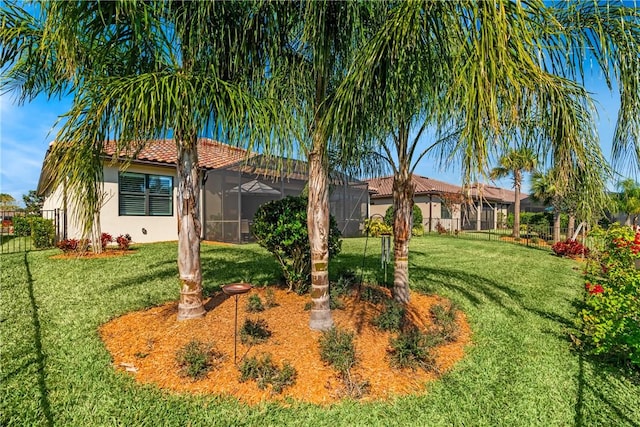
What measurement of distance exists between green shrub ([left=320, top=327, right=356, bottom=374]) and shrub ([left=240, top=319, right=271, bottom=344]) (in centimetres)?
81

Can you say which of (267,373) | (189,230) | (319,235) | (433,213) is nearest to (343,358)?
(267,373)

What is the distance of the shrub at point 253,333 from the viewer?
422 cm

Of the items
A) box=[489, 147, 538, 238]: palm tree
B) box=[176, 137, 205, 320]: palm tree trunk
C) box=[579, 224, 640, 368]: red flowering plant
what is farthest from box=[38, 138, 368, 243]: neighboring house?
box=[579, 224, 640, 368]: red flowering plant

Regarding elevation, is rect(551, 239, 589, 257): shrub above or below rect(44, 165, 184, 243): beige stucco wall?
below

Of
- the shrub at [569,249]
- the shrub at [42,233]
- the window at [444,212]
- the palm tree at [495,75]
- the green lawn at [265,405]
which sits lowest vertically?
the green lawn at [265,405]

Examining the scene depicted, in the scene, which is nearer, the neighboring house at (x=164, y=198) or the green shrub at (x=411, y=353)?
the green shrub at (x=411, y=353)

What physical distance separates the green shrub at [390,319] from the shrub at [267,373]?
66.9 inches

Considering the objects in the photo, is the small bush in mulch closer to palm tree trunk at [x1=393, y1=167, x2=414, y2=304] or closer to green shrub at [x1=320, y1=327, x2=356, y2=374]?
green shrub at [x1=320, y1=327, x2=356, y2=374]

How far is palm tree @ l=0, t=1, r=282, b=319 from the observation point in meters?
3.27

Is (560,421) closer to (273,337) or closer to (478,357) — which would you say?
(478,357)

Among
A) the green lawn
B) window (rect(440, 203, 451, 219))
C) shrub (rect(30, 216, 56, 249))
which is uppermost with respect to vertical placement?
window (rect(440, 203, 451, 219))

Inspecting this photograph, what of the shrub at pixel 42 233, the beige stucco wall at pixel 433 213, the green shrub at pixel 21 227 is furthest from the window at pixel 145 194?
the beige stucco wall at pixel 433 213

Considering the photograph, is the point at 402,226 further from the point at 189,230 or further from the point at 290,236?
the point at 189,230

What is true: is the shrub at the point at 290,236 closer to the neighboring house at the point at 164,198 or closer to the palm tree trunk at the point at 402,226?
the palm tree trunk at the point at 402,226
